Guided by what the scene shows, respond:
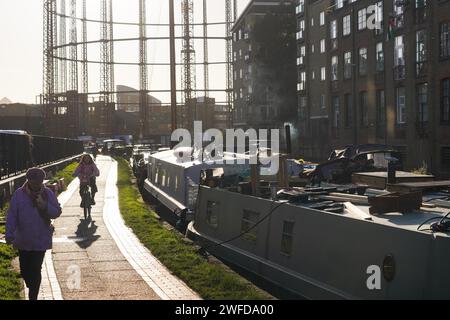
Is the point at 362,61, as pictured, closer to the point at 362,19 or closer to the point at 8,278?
the point at 362,19

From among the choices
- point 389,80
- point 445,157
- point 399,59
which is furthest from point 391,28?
point 445,157

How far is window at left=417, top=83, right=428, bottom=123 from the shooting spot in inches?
1519

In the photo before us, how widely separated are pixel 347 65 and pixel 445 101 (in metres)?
14.4

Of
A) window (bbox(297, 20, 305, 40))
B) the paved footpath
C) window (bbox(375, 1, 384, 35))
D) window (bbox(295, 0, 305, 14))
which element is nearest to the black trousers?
the paved footpath

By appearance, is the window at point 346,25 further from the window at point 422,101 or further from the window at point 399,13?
the window at point 422,101

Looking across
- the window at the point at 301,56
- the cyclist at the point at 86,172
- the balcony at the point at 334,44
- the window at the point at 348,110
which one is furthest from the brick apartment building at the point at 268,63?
the cyclist at the point at 86,172

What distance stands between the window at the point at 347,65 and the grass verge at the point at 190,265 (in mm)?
33841

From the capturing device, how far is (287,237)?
9508 millimetres

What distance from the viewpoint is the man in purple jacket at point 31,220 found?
785 cm

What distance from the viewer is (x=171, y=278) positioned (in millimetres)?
10141

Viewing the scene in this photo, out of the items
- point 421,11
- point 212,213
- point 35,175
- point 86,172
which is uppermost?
point 421,11

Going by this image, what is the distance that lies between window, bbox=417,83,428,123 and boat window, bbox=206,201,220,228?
27470 millimetres

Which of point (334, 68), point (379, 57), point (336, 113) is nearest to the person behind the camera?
point (379, 57)
